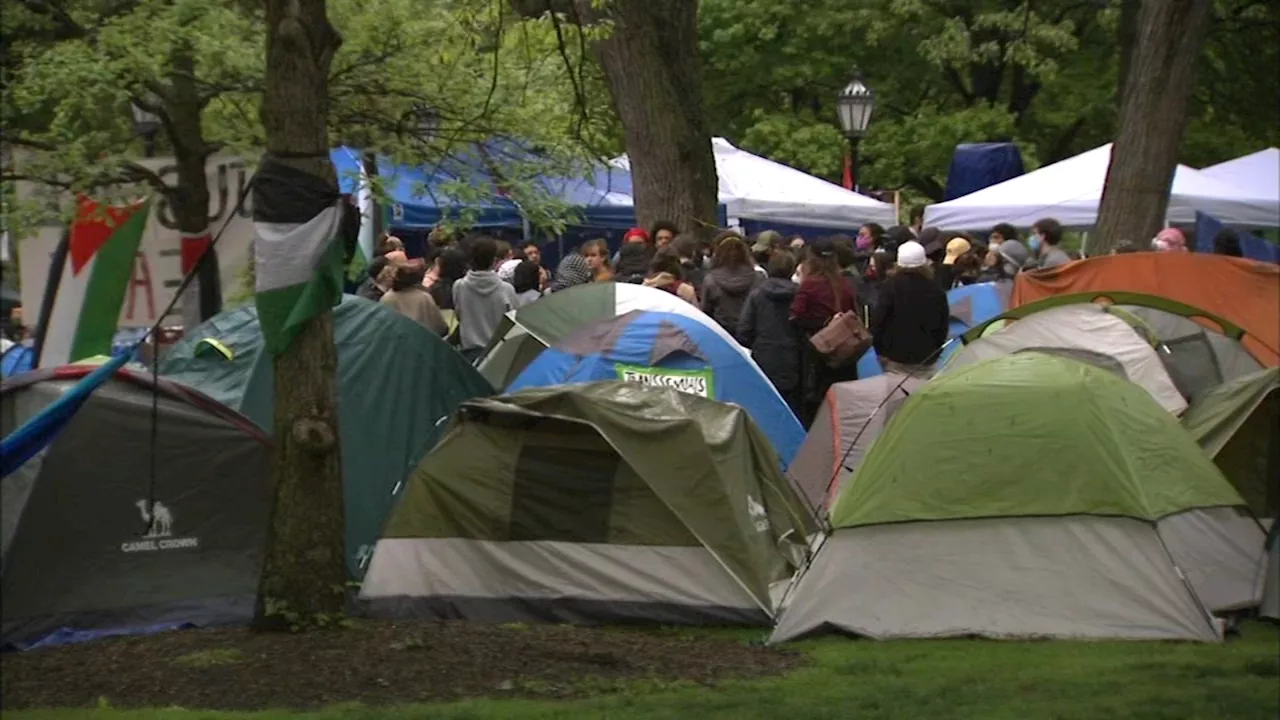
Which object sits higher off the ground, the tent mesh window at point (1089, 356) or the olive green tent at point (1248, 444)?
the tent mesh window at point (1089, 356)

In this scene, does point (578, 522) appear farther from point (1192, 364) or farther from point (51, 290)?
point (1192, 364)

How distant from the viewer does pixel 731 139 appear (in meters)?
39.7

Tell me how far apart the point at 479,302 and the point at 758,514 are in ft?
14.8

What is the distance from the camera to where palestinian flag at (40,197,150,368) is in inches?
283

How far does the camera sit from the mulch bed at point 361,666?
8.10 meters

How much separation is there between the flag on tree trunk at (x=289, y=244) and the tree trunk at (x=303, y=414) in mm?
103

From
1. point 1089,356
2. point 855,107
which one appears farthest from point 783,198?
point 1089,356

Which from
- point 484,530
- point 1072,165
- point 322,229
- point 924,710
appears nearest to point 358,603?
point 484,530

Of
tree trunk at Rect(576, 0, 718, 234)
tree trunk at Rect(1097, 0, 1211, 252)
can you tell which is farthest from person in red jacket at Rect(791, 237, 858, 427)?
tree trunk at Rect(1097, 0, 1211, 252)

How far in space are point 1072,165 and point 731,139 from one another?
13884mm

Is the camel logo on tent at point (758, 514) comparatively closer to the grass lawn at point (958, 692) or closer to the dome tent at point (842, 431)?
the dome tent at point (842, 431)

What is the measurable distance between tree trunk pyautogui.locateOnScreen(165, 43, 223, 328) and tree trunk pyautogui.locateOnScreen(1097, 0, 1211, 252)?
10.1 meters

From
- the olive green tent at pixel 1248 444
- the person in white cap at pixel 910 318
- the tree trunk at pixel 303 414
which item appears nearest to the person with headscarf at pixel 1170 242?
the person in white cap at pixel 910 318

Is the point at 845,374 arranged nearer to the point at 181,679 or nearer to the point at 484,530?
the point at 484,530
